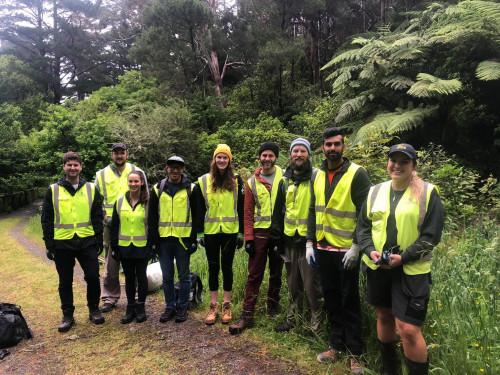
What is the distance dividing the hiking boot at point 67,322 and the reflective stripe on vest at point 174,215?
1527 mm

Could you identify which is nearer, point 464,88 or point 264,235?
point 264,235

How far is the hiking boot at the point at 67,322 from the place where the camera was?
12.8 feet

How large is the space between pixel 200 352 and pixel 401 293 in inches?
82.0

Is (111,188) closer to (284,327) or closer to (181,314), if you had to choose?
(181,314)

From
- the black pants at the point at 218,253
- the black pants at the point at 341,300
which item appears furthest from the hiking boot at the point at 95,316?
the black pants at the point at 341,300

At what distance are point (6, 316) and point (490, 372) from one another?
4473mm

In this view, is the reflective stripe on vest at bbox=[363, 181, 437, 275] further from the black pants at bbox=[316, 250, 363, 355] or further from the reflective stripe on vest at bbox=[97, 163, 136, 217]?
the reflective stripe on vest at bbox=[97, 163, 136, 217]

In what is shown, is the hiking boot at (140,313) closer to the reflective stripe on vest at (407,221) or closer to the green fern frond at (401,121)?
the reflective stripe on vest at (407,221)

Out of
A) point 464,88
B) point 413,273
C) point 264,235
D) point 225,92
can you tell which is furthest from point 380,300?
point 225,92

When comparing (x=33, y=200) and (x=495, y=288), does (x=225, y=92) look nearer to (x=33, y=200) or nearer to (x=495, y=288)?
(x=33, y=200)

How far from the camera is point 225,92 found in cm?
2161

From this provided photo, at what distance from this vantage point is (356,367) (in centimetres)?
278

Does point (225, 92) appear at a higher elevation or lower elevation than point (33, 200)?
higher

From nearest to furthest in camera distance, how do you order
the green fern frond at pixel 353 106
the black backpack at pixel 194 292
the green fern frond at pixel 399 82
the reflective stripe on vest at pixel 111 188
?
the black backpack at pixel 194 292, the reflective stripe on vest at pixel 111 188, the green fern frond at pixel 399 82, the green fern frond at pixel 353 106
